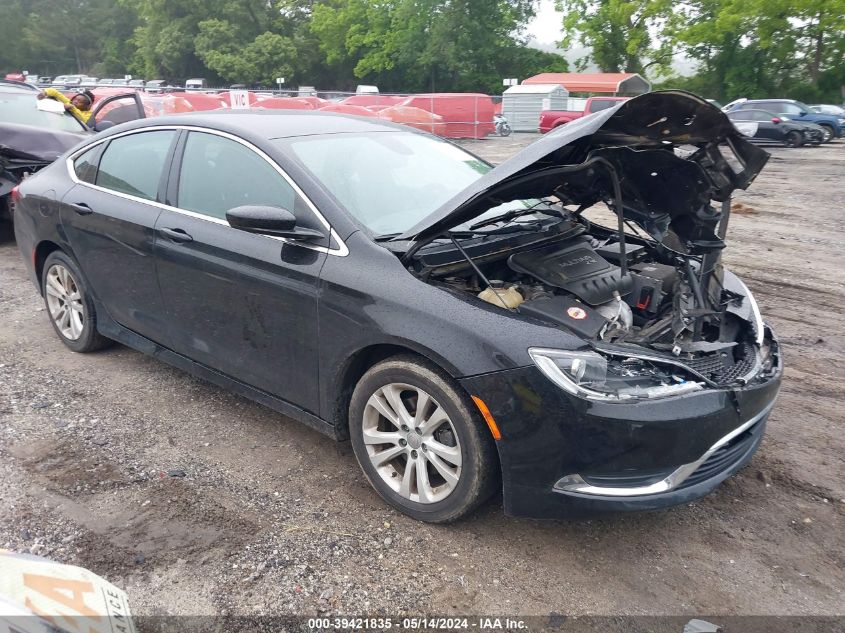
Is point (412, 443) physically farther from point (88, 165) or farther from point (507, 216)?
point (88, 165)

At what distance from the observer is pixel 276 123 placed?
3877 mm

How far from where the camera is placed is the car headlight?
8.63 feet

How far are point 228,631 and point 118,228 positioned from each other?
265 centimetres

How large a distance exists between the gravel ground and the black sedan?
0.96 ft

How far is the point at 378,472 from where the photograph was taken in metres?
3.17

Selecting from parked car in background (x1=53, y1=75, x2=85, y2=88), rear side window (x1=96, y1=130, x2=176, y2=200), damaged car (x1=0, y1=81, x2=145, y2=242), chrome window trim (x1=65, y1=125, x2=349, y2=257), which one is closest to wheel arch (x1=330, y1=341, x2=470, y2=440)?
chrome window trim (x1=65, y1=125, x2=349, y2=257)

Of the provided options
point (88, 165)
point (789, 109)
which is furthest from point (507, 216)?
point (789, 109)

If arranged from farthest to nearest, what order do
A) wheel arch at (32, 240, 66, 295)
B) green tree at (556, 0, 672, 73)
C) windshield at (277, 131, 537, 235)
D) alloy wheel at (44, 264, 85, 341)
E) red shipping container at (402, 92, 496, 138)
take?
1. green tree at (556, 0, 672, 73)
2. red shipping container at (402, 92, 496, 138)
3. wheel arch at (32, 240, 66, 295)
4. alloy wheel at (44, 264, 85, 341)
5. windshield at (277, 131, 537, 235)

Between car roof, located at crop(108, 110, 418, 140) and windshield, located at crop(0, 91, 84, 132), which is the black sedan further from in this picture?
windshield, located at crop(0, 91, 84, 132)

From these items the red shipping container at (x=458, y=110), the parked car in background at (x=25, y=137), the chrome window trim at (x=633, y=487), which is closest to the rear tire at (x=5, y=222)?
the parked car in background at (x=25, y=137)

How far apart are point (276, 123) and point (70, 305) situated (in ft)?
7.31

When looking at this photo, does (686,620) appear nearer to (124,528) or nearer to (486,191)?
(486,191)

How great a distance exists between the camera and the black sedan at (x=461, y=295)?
8.81ft

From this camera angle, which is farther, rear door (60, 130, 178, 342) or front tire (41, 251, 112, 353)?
front tire (41, 251, 112, 353)
